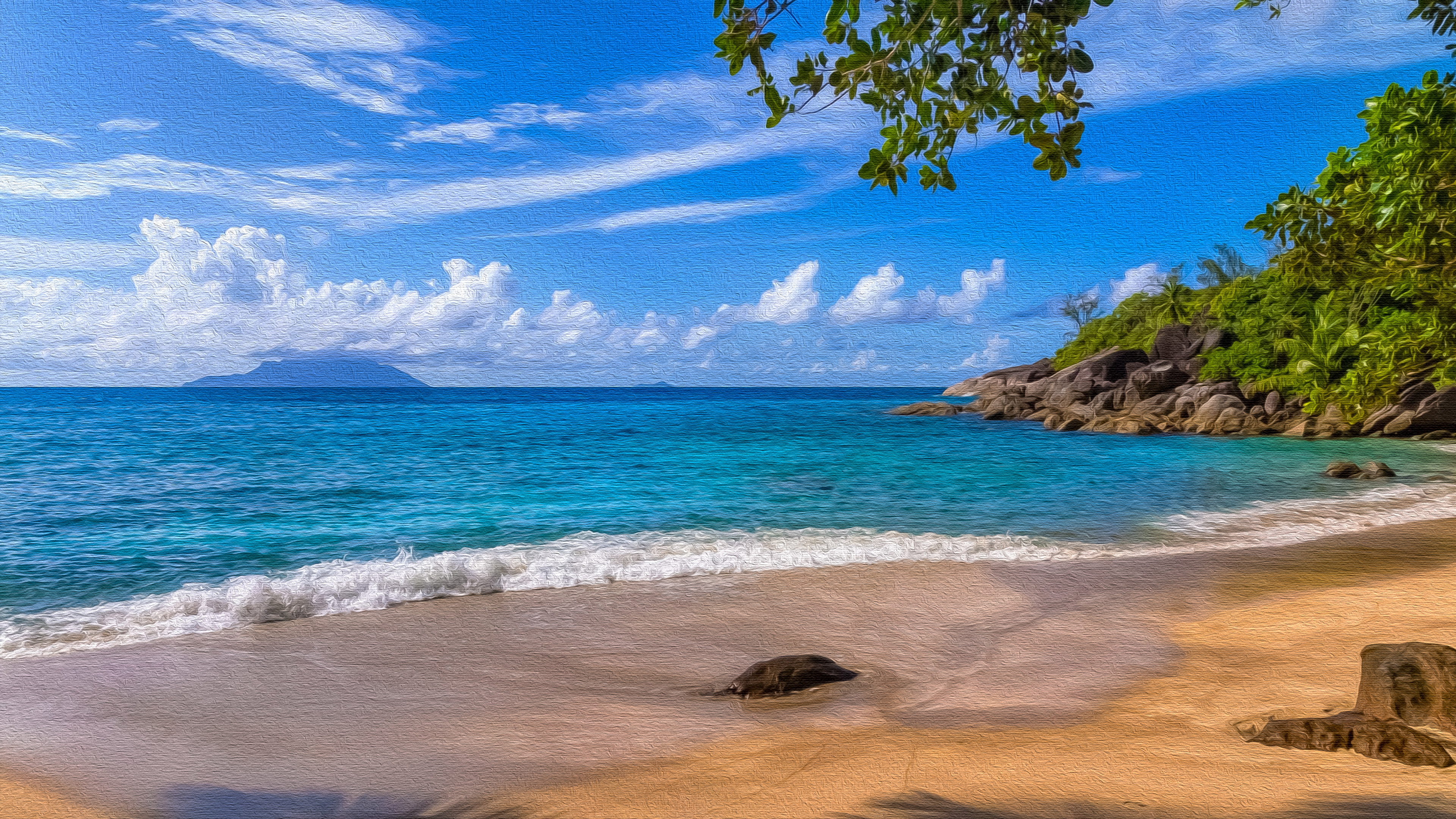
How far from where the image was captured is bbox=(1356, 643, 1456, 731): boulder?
4195 millimetres

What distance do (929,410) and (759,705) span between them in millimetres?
49670

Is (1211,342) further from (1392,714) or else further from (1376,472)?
(1392,714)

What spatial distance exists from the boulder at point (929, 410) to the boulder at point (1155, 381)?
13.2m

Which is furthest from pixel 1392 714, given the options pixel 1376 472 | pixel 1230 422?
pixel 1230 422

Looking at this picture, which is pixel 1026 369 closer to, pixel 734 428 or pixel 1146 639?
pixel 734 428

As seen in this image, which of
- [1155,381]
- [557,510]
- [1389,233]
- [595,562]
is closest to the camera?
[1389,233]

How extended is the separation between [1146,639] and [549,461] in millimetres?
19699

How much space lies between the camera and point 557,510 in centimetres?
1502

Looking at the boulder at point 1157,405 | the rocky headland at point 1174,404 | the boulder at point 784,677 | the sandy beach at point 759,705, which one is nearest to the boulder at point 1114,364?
the rocky headland at point 1174,404

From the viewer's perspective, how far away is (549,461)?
24.0m

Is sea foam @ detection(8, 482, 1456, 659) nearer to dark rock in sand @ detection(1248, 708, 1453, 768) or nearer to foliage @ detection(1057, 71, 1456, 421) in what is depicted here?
foliage @ detection(1057, 71, 1456, 421)

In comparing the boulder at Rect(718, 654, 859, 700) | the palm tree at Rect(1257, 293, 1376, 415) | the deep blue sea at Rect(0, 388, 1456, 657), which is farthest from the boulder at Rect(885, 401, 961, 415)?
the boulder at Rect(718, 654, 859, 700)

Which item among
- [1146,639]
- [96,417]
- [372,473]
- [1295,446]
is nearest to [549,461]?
[372,473]

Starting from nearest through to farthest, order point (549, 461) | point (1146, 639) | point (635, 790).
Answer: point (635, 790)
point (1146, 639)
point (549, 461)
